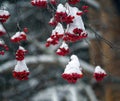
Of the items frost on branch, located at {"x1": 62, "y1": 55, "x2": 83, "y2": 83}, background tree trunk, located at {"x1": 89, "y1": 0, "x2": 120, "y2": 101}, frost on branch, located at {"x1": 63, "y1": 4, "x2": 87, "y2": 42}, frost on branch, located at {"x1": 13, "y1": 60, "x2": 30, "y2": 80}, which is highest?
background tree trunk, located at {"x1": 89, "y1": 0, "x2": 120, "y2": 101}

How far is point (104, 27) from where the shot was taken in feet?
35.6

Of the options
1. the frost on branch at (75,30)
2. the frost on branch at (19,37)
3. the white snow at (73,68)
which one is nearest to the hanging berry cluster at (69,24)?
the frost on branch at (75,30)

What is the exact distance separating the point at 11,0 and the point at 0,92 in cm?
651

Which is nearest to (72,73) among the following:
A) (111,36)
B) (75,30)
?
(75,30)

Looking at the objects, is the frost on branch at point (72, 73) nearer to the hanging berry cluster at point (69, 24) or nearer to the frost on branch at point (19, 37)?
the hanging berry cluster at point (69, 24)

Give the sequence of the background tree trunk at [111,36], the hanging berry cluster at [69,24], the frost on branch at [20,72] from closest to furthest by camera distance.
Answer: the hanging berry cluster at [69,24] → the frost on branch at [20,72] → the background tree trunk at [111,36]

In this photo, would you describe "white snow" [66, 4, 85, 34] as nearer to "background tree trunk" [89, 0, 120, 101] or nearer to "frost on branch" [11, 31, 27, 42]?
"frost on branch" [11, 31, 27, 42]

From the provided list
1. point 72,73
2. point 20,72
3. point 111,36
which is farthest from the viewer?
point 111,36

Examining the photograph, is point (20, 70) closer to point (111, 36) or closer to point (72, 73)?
point (72, 73)

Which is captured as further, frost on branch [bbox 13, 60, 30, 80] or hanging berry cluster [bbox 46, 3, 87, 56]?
frost on branch [bbox 13, 60, 30, 80]

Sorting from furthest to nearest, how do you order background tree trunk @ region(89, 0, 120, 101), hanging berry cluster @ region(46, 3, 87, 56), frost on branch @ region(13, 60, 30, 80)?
background tree trunk @ region(89, 0, 120, 101) < frost on branch @ region(13, 60, 30, 80) < hanging berry cluster @ region(46, 3, 87, 56)

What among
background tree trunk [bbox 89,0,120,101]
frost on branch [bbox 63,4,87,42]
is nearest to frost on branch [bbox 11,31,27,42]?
frost on branch [bbox 63,4,87,42]

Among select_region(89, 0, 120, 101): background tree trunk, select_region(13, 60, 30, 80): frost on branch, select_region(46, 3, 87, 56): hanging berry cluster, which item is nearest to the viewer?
select_region(46, 3, 87, 56): hanging berry cluster

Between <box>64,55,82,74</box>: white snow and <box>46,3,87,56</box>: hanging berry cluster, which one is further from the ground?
<box>46,3,87,56</box>: hanging berry cluster
